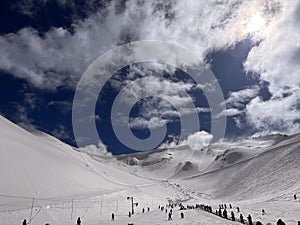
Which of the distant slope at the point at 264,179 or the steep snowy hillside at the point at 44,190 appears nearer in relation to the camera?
the steep snowy hillside at the point at 44,190

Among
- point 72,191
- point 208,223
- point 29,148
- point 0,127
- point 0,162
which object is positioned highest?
point 0,127

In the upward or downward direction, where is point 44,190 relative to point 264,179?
downward

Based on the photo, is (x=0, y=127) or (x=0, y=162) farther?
(x=0, y=127)

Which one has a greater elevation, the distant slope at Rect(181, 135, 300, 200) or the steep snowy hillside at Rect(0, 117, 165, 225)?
the distant slope at Rect(181, 135, 300, 200)

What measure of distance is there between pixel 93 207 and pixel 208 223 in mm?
26289

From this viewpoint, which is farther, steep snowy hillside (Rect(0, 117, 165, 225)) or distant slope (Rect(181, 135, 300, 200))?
distant slope (Rect(181, 135, 300, 200))

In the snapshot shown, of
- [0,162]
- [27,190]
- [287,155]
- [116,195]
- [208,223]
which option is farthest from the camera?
[287,155]

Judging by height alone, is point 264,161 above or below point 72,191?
above

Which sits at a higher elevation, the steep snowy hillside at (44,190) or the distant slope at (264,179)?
the distant slope at (264,179)

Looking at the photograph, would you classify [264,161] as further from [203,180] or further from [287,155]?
[203,180]

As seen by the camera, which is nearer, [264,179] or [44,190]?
[44,190]

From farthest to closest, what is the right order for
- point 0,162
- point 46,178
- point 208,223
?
point 46,178, point 0,162, point 208,223

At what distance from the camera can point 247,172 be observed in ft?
457

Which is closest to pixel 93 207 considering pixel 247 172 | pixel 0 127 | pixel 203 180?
pixel 0 127
